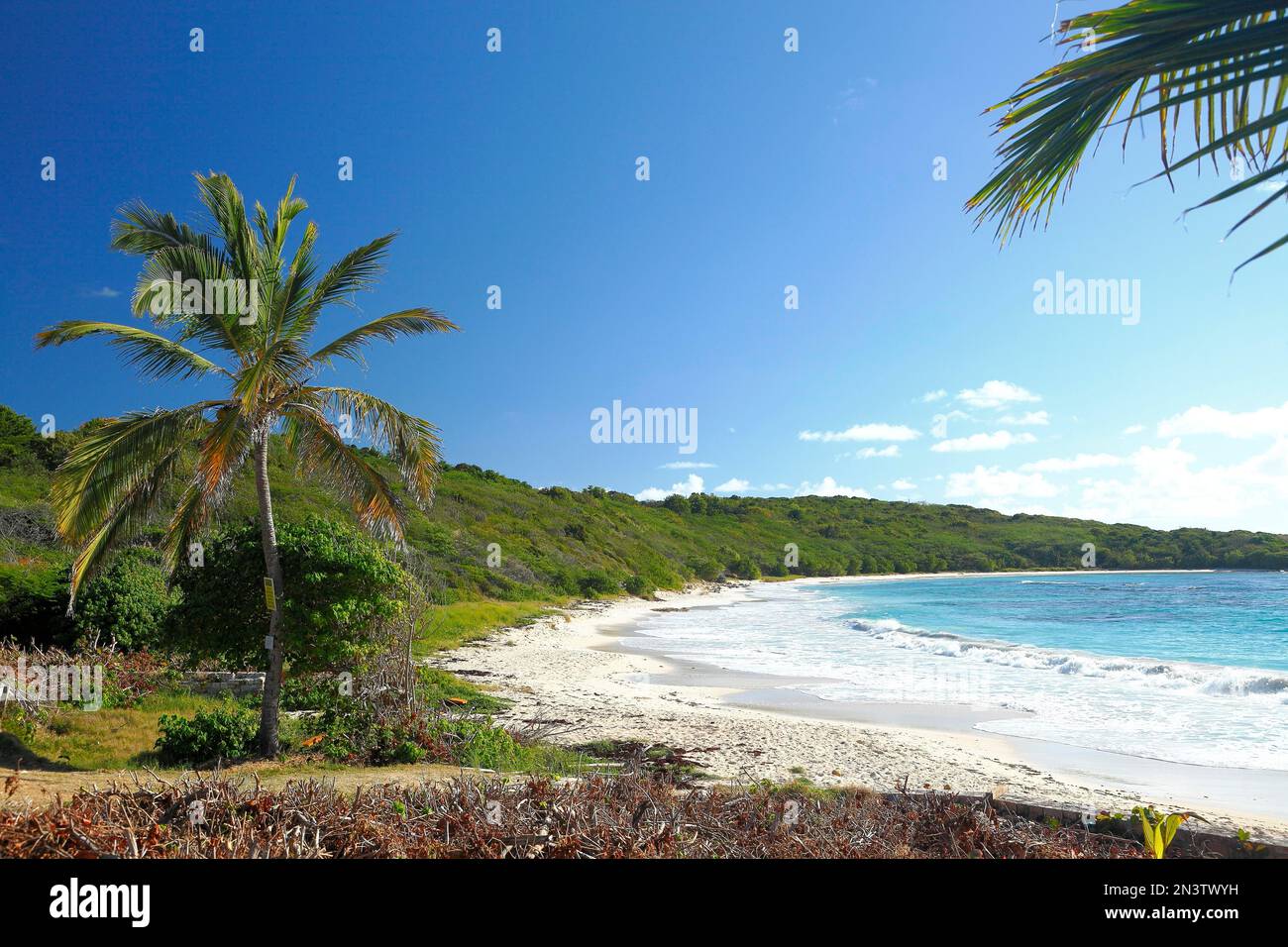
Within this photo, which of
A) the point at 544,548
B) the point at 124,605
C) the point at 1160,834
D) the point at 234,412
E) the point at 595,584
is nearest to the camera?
the point at 1160,834

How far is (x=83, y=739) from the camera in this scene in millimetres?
9125

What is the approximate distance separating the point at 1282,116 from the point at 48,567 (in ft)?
62.5

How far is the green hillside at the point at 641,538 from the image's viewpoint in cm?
2753

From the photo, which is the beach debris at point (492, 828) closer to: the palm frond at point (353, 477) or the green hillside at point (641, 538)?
the palm frond at point (353, 477)

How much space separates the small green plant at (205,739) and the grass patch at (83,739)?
273 mm

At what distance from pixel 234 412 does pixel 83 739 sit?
4885mm

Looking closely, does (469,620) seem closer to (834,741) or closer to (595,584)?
(834,741)

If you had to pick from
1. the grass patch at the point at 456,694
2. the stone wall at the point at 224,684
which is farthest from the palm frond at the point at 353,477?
the stone wall at the point at 224,684

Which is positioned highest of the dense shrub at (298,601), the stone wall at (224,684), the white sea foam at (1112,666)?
the dense shrub at (298,601)

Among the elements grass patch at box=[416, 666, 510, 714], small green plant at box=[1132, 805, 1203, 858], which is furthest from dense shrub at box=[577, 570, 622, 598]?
small green plant at box=[1132, 805, 1203, 858]

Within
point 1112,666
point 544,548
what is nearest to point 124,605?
point 1112,666

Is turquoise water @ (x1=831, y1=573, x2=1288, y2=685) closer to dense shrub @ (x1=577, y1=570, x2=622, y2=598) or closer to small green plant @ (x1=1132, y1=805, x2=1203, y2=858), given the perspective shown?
dense shrub @ (x1=577, y1=570, x2=622, y2=598)
